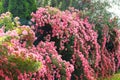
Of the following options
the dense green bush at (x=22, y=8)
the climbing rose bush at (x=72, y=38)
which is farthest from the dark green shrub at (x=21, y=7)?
the climbing rose bush at (x=72, y=38)

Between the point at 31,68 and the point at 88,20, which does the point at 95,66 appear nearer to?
the point at 88,20

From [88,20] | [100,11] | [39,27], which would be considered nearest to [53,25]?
[39,27]

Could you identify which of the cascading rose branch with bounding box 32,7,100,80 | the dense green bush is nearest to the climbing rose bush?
the cascading rose branch with bounding box 32,7,100,80

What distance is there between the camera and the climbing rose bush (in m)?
8.99

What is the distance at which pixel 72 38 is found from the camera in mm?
9383

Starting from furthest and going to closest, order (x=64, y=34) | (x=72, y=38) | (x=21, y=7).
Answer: (x=21, y=7), (x=72, y=38), (x=64, y=34)

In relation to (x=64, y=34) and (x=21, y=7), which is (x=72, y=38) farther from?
(x=21, y=7)

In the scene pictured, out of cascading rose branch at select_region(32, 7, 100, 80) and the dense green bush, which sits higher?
the dense green bush

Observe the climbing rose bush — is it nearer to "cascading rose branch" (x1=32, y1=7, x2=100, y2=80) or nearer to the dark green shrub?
"cascading rose branch" (x1=32, y1=7, x2=100, y2=80)

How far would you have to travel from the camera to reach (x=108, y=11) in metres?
12.4

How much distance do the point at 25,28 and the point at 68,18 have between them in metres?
3.48

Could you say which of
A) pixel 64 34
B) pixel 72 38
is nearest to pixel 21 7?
pixel 64 34

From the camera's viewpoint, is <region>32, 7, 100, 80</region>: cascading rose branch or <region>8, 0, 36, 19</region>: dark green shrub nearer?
<region>32, 7, 100, 80</region>: cascading rose branch

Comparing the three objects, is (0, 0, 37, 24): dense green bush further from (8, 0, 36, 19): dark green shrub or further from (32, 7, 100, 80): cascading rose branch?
(32, 7, 100, 80): cascading rose branch
